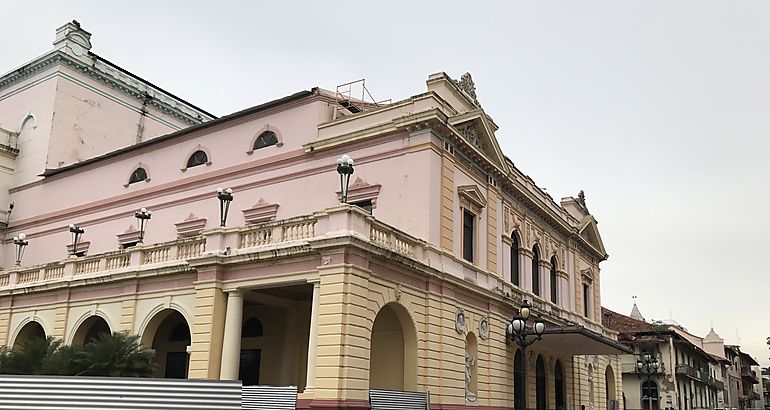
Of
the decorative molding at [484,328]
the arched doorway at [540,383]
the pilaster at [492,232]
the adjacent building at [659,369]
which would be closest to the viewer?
the decorative molding at [484,328]

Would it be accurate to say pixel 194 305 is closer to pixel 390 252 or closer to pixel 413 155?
pixel 390 252

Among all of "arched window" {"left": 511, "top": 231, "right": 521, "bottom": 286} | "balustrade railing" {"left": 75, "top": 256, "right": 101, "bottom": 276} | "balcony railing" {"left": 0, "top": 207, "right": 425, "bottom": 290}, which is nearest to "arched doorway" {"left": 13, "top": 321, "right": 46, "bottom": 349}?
"balcony railing" {"left": 0, "top": 207, "right": 425, "bottom": 290}

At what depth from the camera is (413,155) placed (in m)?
23.7

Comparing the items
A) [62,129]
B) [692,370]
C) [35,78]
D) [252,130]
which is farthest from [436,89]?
[692,370]

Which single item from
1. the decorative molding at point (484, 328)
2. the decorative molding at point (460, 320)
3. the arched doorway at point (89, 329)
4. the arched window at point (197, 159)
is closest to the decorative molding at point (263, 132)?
the arched window at point (197, 159)

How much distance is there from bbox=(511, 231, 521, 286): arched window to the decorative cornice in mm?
21691

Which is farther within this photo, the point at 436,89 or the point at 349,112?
the point at 349,112

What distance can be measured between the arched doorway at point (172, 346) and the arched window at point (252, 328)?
7.13ft

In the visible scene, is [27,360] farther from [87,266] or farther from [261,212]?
[261,212]

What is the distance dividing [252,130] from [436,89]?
24.4 ft

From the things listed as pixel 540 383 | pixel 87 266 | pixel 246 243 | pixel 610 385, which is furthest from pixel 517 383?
pixel 87 266

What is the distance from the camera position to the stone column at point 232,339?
2073cm

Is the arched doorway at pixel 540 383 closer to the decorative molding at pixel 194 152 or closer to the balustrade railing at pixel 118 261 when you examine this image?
the decorative molding at pixel 194 152

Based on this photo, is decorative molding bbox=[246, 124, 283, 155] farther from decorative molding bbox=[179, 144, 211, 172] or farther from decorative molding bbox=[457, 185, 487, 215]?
decorative molding bbox=[457, 185, 487, 215]
